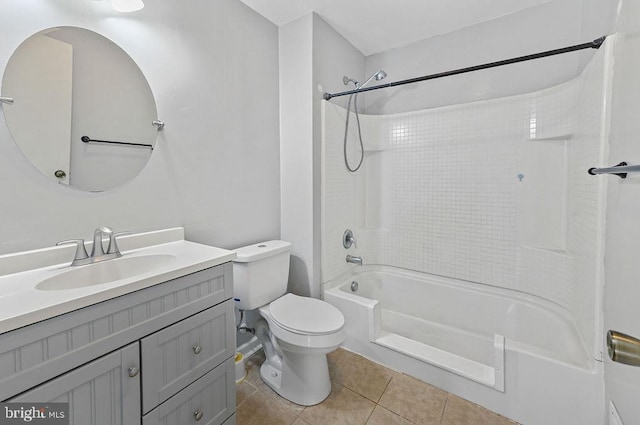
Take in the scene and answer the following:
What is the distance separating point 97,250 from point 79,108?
0.61 metres

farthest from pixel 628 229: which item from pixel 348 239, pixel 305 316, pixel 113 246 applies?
pixel 348 239

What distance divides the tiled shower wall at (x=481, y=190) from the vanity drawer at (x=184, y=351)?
1049mm

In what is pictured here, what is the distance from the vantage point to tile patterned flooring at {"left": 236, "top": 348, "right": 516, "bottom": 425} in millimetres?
1449

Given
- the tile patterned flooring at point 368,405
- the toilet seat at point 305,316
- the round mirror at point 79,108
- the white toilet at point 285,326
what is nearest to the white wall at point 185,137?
the round mirror at point 79,108

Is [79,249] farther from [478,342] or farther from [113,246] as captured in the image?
[478,342]

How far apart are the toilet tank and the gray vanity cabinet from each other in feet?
1.25

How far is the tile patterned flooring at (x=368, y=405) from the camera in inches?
57.1

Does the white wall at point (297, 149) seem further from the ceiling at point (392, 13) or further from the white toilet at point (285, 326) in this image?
the white toilet at point (285, 326)

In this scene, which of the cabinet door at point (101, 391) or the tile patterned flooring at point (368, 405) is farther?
the tile patterned flooring at point (368, 405)

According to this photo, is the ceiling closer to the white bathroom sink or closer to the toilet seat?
the white bathroom sink

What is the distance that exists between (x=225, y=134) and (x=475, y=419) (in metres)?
2.15

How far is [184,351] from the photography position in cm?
107

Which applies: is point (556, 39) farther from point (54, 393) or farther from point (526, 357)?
point (54, 393)

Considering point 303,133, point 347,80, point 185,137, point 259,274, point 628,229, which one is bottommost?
point 259,274
